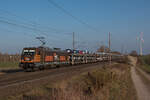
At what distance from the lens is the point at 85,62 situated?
5591 cm

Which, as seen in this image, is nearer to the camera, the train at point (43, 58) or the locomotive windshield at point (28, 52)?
the train at point (43, 58)

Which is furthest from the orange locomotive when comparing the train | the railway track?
the railway track

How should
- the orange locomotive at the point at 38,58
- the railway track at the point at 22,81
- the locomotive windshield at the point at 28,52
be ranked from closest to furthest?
the railway track at the point at 22,81 < the orange locomotive at the point at 38,58 < the locomotive windshield at the point at 28,52

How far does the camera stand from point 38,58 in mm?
27406

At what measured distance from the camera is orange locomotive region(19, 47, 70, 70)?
26156 millimetres

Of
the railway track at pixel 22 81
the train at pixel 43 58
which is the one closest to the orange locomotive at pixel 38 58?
the train at pixel 43 58

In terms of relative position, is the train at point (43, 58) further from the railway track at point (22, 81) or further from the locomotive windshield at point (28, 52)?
the railway track at point (22, 81)

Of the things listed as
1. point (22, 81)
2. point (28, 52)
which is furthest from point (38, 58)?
point (22, 81)

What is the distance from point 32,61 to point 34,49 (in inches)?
74.8

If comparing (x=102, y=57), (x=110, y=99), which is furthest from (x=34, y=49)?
(x=102, y=57)

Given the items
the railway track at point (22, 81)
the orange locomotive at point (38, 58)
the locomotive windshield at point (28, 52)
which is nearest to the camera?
the railway track at point (22, 81)

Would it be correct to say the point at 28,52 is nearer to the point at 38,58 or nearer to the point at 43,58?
the point at 38,58

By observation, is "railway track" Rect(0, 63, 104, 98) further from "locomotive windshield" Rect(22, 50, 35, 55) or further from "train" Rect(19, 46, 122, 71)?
"locomotive windshield" Rect(22, 50, 35, 55)

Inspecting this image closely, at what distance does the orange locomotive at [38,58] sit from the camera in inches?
1030
